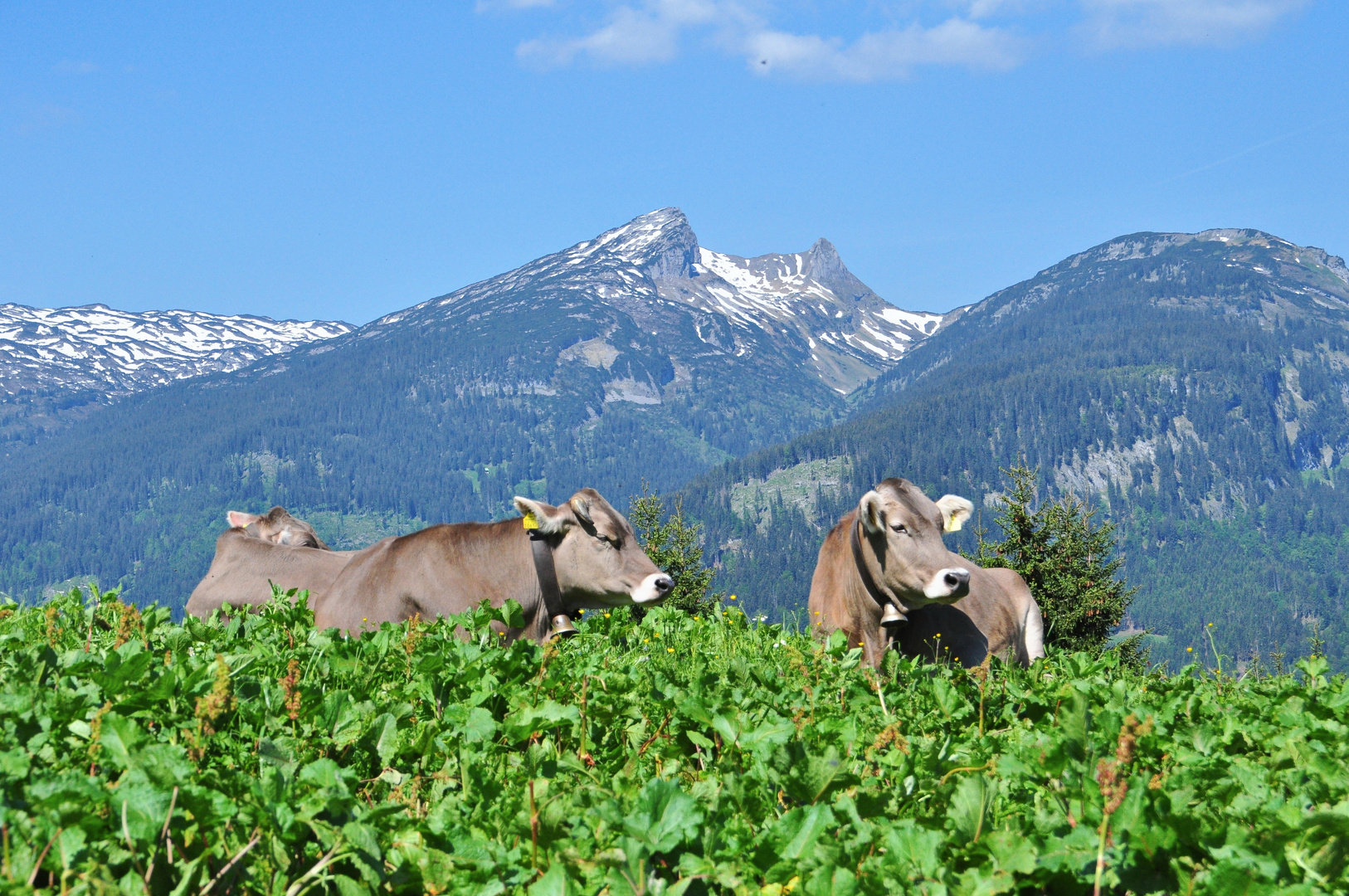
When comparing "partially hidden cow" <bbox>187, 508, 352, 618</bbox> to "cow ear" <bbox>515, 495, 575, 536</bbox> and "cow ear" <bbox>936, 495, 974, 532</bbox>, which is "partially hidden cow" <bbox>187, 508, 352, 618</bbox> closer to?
"cow ear" <bbox>515, 495, 575, 536</bbox>

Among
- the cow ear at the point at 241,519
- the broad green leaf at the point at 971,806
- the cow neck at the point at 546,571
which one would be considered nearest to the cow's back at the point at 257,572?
the cow ear at the point at 241,519

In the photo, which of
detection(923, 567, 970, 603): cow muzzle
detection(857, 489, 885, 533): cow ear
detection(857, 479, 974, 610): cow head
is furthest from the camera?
detection(857, 489, 885, 533): cow ear

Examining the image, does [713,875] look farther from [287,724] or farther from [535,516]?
[535,516]

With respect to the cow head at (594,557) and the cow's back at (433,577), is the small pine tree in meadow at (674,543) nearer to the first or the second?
the cow head at (594,557)

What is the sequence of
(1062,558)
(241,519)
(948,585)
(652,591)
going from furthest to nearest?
(1062,558) < (241,519) < (652,591) < (948,585)

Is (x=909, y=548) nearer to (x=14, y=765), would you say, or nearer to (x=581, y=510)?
(x=581, y=510)

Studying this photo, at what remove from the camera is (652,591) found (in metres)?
10.8

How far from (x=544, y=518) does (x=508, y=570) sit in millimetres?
661

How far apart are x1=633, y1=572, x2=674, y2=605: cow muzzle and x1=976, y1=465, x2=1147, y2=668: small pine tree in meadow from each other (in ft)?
92.7

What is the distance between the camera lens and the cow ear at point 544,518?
10805 mm

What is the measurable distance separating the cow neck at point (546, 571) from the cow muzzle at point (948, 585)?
3814 mm

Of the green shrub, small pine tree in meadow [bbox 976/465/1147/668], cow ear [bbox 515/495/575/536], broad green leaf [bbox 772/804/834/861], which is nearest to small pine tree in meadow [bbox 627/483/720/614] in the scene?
small pine tree in meadow [bbox 976/465/1147/668]

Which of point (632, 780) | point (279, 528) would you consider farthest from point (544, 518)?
point (632, 780)

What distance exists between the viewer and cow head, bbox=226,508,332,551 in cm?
1447
